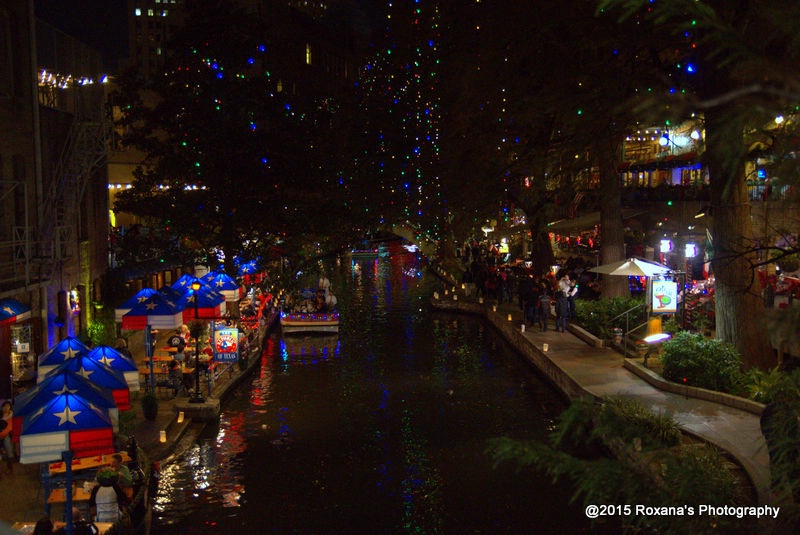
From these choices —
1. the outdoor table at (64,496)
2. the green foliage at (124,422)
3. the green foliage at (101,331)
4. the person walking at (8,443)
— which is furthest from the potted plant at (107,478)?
the green foliage at (101,331)

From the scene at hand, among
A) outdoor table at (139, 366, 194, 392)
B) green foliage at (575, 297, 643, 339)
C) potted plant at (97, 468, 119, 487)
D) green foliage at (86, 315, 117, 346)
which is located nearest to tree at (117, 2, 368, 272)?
green foliage at (86, 315, 117, 346)

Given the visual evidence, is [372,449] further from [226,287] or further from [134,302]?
[226,287]

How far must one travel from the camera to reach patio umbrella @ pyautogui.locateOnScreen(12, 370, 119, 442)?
36.4 ft

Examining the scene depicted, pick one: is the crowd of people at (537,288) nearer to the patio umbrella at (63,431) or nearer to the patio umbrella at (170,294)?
the patio umbrella at (170,294)

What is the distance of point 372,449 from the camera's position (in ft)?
56.5

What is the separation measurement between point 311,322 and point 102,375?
1925 centimetres

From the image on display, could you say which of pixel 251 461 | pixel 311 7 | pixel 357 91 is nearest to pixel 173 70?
pixel 251 461

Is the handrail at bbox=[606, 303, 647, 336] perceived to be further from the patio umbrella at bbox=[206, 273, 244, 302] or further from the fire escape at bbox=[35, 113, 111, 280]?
the fire escape at bbox=[35, 113, 111, 280]

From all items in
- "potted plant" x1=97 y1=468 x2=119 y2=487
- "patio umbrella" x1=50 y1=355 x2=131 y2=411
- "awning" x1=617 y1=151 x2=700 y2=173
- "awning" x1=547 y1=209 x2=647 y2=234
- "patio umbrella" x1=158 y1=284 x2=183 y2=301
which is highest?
"awning" x1=617 y1=151 x2=700 y2=173

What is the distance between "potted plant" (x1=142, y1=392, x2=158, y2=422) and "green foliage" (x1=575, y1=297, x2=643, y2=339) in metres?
14.3

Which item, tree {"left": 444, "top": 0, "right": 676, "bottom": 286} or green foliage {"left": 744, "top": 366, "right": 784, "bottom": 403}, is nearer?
green foliage {"left": 744, "top": 366, "right": 784, "bottom": 403}

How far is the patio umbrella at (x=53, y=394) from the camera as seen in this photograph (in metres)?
11.1

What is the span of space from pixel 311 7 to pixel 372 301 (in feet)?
501

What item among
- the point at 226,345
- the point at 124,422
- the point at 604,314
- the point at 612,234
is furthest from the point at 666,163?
the point at 124,422
